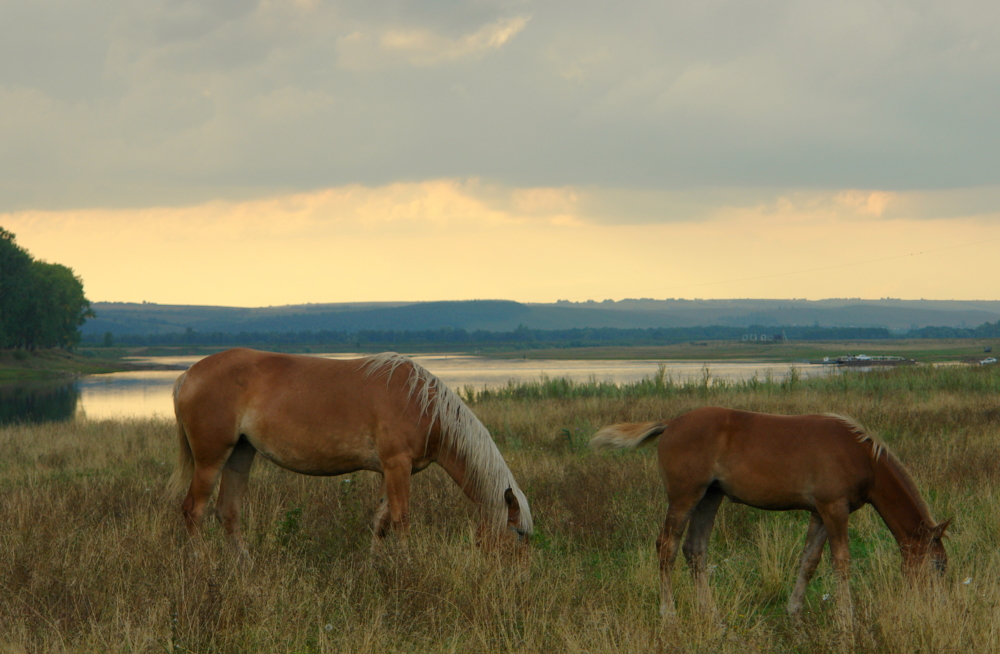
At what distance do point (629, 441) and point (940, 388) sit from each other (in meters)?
18.6

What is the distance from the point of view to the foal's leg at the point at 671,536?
478cm

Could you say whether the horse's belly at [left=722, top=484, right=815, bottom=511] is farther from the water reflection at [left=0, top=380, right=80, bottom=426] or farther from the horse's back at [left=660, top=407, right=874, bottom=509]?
the water reflection at [left=0, top=380, right=80, bottom=426]

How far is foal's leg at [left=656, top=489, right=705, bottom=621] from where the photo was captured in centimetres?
478

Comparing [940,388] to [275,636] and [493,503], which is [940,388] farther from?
[275,636]

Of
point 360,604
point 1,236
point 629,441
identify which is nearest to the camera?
point 360,604

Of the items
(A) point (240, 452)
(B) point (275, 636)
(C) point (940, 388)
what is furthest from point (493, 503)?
(C) point (940, 388)

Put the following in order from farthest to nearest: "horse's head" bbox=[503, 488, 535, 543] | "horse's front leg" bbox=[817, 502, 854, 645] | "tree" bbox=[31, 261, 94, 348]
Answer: "tree" bbox=[31, 261, 94, 348]
"horse's head" bbox=[503, 488, 535, 543]
"horse's front leg" bbox=[817, 502, 854, 645]

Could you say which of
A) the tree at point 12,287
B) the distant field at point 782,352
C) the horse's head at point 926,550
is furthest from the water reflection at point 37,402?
the distant field at point 782,352

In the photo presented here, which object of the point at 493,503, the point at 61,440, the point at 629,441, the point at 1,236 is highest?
the point at 1,236

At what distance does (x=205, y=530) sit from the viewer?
658 cm

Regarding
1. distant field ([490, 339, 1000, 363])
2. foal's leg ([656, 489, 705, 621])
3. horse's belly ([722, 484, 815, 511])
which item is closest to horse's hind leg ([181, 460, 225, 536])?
foal's leg ([656, 489, 705, 621])

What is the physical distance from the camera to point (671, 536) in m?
4.86

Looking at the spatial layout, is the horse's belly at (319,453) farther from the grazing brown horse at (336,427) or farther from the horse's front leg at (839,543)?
the horse's front leg at (839,543)

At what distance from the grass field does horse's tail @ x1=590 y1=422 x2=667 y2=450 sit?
37.5 inches
